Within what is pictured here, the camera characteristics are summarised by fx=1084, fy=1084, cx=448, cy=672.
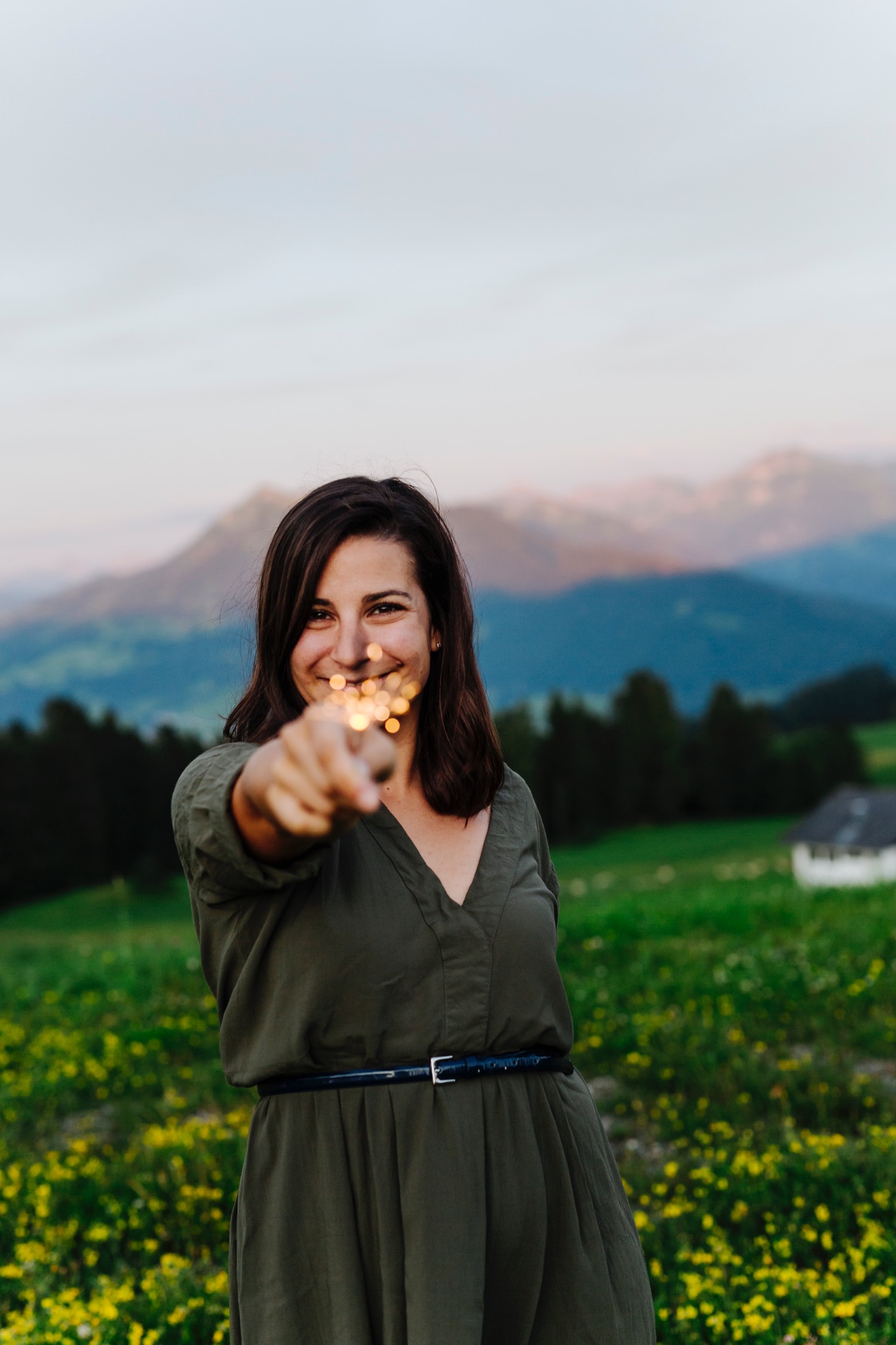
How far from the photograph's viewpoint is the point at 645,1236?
177 inches

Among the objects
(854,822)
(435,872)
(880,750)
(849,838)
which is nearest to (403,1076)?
(435,872)

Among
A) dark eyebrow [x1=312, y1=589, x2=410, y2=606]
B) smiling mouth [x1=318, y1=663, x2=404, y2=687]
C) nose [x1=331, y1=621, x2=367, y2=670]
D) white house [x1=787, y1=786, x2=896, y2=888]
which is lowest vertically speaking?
white house [x1=787, y1=786, x2=896, y2=888]

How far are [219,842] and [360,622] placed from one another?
0.57 m

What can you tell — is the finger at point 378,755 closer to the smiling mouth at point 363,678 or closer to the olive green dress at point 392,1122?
the olive green dress at point 392,1122

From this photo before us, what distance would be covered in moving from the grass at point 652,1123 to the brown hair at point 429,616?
2.55 m

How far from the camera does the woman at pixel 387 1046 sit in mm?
2166

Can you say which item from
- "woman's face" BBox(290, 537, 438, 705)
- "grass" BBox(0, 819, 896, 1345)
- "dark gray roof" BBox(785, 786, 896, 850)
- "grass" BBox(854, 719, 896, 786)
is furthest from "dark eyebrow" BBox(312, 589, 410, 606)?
"grass" BBox(854, 719, 896, 786)

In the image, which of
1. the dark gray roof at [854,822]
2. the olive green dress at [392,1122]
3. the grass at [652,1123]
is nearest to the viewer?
the olive green dress at [392,1122]

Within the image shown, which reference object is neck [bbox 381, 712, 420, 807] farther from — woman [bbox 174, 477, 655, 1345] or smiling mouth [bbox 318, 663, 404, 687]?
smiling mouth [bbox 318, 663, 404, 687]

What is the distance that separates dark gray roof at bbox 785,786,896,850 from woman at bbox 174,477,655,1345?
145ft

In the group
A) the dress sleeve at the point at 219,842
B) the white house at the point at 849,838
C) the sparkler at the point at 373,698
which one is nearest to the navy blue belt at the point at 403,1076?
the dress sleeve at the point at 219,842

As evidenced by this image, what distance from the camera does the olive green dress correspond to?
216 cm

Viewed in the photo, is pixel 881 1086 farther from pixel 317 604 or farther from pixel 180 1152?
pixel 317 604

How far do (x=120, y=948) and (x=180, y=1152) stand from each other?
5.99 metres
